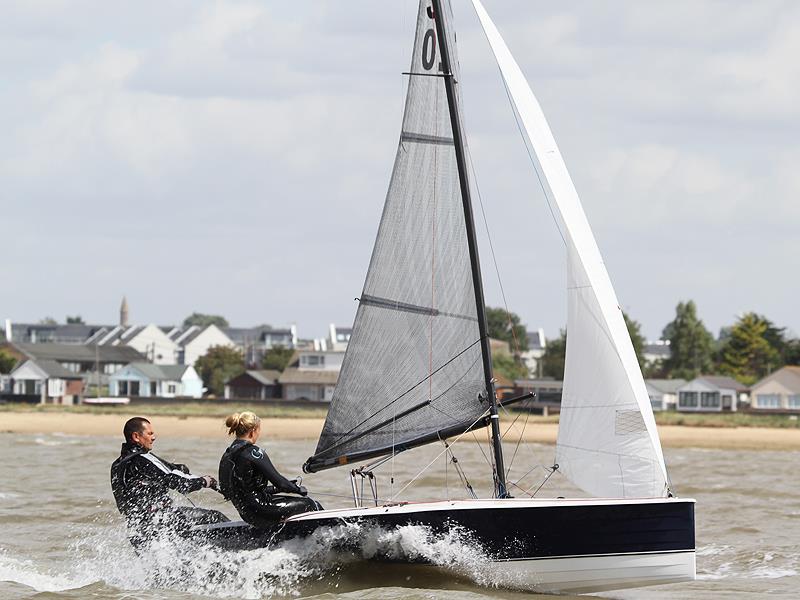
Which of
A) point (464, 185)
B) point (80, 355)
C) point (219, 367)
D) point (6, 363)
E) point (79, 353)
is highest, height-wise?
point (79, 353)

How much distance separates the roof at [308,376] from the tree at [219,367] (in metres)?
6.14

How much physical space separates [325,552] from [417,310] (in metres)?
2.69

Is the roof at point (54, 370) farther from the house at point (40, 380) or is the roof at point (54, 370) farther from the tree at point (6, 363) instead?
the tree at point (6, 363)

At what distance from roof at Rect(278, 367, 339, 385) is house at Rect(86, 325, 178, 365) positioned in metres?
27.9

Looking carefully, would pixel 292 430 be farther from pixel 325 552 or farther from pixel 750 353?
pixel 750 353

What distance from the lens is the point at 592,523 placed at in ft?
39.7

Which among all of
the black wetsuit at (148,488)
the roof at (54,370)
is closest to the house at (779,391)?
the roof at (54,370)

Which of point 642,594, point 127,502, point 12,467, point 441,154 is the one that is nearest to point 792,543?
point 642,594

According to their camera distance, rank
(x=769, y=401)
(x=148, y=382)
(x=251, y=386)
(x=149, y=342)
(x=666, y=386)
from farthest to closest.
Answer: (x=149, y=342) < (x=148, y=382) < (x=251, y=386) < (x=666, y=386) < (x=769, y=401)

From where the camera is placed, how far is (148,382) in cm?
9231

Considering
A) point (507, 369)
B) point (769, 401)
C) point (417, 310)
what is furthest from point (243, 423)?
point (507, 369)

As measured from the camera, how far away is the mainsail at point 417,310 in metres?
13.5

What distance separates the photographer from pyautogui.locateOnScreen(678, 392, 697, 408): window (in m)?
79.7

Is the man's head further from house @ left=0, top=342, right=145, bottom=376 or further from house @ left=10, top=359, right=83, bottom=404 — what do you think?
house @ left=0, top=342, right=145, bottom=376
